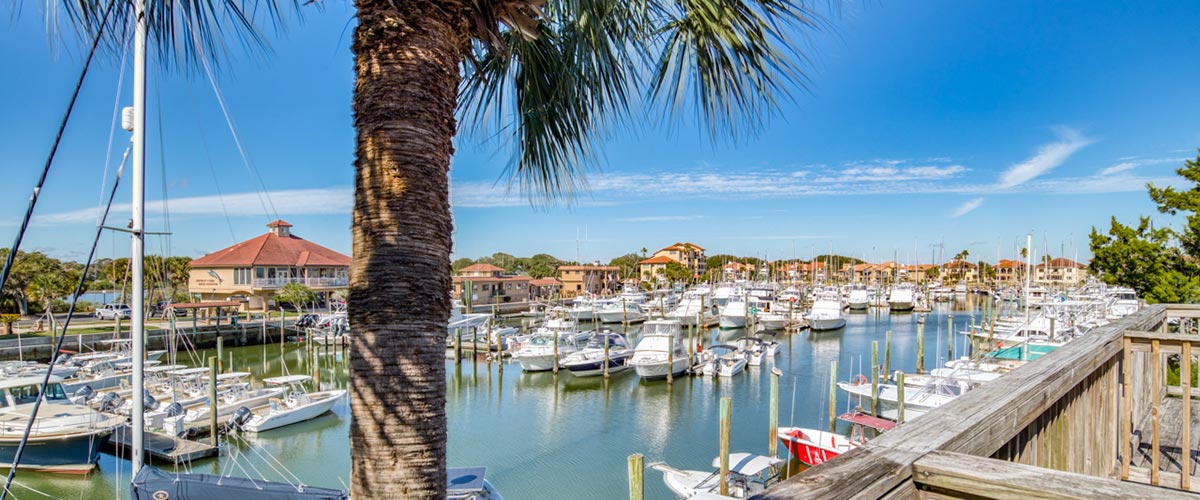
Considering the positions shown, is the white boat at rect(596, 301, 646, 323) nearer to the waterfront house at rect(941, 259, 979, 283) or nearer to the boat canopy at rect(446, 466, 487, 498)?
the boat canopy at rect(446, 466, 487, 498)

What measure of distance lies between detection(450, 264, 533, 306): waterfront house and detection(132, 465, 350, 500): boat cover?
Answer: 155 ft

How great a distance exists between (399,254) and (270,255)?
4931cm

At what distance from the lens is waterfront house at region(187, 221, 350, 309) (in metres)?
44.3

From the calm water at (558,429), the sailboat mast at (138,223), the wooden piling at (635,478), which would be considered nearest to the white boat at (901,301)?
the calm water at (558,429)

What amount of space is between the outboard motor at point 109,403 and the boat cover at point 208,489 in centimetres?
922

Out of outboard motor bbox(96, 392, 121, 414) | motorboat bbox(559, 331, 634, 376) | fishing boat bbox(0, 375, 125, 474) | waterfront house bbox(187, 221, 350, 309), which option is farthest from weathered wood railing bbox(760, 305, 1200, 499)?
waterfront house bbox(187, 221, 350, 309)

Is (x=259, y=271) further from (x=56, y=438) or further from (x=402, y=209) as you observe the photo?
(x=402, y=209)

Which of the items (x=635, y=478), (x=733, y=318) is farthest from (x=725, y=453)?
(x=733, y=318)

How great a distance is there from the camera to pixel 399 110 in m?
1.85

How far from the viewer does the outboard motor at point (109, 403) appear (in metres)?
16.3

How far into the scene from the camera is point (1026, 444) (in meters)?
2.07

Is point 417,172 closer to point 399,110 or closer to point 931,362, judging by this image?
point 399,110

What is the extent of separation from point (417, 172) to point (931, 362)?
3295 cm

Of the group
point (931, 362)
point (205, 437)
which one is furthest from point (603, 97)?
point (931, 362)
